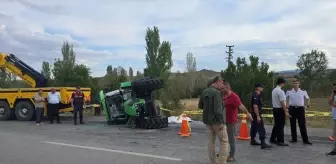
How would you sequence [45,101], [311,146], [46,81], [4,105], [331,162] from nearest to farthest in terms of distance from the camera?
[331,162], [311,146], [45,101], [4,105], [46,81]

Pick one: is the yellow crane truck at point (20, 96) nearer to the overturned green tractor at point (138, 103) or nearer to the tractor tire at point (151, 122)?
the overturned green tractor at point (138, 103)

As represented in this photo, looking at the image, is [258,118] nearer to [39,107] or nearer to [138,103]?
[138,103]

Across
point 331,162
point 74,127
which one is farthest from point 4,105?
point 331,162

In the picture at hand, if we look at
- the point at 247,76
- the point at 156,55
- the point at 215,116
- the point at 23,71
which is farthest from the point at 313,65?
the point at 215,116

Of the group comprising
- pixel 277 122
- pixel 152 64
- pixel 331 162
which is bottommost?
pixel 331 162

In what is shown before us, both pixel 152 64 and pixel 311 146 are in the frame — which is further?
pixel 152 64

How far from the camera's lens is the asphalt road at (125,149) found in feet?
25.6

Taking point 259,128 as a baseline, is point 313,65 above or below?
above

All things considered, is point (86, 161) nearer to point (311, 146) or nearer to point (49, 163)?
point (49, 163)

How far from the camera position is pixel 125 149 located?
9.20 metres

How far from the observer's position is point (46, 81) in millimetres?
19062

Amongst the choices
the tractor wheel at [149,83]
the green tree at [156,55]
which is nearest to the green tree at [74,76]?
the tractor wheel at [149,83]

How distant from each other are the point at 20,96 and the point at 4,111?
1.24m

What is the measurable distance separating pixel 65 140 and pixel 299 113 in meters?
6.67
